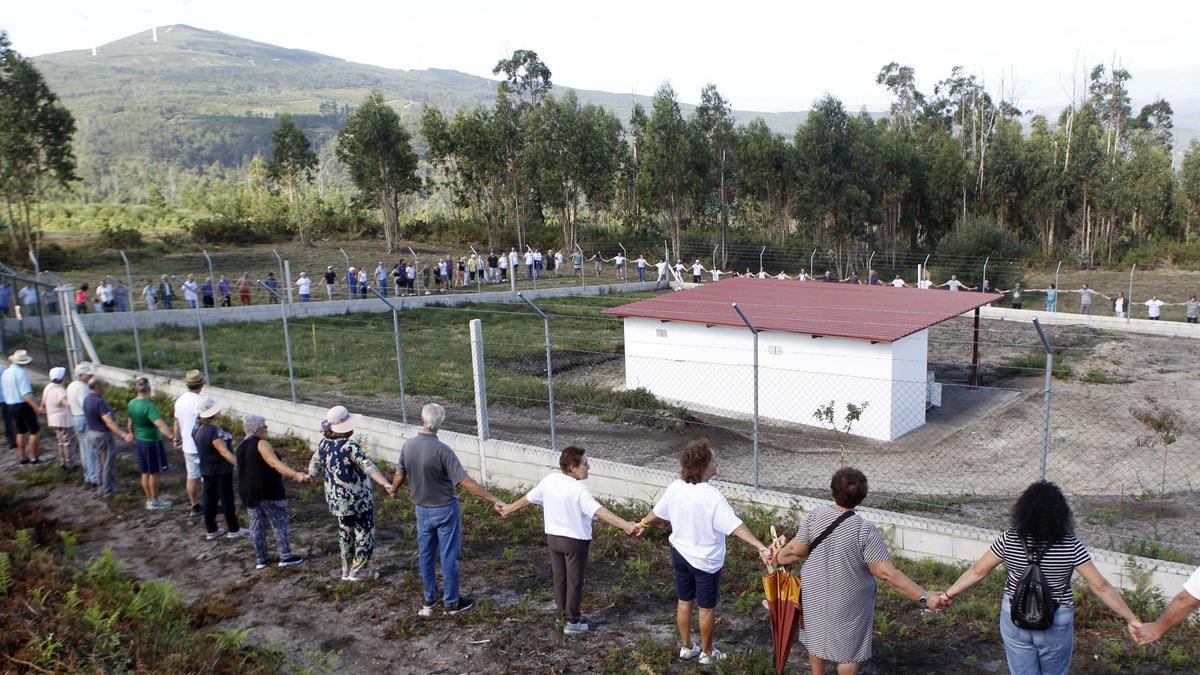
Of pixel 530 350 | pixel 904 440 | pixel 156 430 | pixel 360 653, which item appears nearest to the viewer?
pixel 360 653

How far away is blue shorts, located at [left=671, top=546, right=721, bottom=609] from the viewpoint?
5.10 metres

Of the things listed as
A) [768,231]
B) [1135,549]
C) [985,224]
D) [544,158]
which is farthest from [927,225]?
[1135,549]

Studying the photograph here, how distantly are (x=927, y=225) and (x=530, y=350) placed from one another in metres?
33.7

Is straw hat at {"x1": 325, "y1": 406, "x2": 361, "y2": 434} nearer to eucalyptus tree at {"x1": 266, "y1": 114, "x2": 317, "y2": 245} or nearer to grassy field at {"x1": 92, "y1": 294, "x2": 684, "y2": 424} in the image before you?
grassy field at {"x1": 92, "y1": 294, "x2": 684, "y2": 424}

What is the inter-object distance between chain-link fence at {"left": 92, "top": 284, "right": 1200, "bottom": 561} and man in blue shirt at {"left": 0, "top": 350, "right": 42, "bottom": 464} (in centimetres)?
348

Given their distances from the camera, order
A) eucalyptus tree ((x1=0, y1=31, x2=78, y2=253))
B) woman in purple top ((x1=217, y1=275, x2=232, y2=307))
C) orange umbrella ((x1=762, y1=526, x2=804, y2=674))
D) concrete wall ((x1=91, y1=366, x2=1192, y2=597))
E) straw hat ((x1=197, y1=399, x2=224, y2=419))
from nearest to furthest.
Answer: orange umbrella ((x1=762, y1=526, x2=804, y2=674))
concrete wall ((x1=91, y1=366, x2=1192, y2=597))
straw hat ((x1=197, y1=399, x2=224, y2=419))
woman in purple top ((x1=217, y1=275, x2=232, y2=307))
eucalyptus tree ((x1=0, y1=31, x2=78, y2=253))

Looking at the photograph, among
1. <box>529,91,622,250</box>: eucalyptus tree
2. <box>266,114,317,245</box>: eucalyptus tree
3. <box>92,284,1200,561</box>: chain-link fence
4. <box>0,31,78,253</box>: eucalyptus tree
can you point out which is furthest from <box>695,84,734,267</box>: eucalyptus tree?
<box>0,31,78,253</box>: eucalyptus tree

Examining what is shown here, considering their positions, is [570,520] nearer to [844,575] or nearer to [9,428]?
[844,575]

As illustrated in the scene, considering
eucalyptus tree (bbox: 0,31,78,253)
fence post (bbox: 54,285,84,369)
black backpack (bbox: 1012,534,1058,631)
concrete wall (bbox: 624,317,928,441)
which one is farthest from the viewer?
eucalyptus tree (bbox: 0,31,78,253)

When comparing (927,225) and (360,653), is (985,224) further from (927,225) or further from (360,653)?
(360,653)

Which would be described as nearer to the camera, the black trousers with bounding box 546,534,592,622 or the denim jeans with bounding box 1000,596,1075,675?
the denim jeans with bounding box 1000,596,1075,675

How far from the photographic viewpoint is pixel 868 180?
1527 inches

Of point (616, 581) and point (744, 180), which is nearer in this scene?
point (616, 581)

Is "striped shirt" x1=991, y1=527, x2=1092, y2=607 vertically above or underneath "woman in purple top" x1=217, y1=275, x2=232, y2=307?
above
